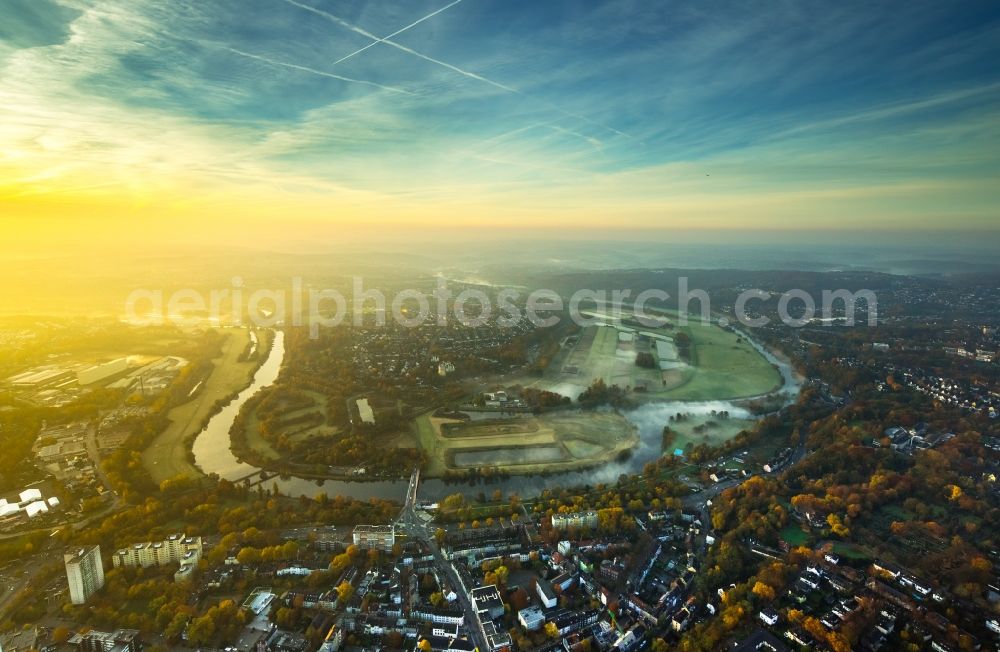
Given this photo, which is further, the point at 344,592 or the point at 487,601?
the point at 344,592

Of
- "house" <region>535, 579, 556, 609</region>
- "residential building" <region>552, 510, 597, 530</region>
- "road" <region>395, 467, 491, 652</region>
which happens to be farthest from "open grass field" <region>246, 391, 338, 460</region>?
"house" <region>535, 579, 556, 609</region>

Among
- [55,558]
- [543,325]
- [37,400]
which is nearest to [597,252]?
[543,325]

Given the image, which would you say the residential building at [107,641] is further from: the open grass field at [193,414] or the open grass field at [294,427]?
the open grass field at [294,427]

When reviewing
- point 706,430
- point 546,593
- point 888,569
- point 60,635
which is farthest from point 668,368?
point 60,635

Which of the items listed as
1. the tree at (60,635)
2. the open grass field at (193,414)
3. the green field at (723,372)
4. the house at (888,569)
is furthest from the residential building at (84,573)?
the green field at (723,372)

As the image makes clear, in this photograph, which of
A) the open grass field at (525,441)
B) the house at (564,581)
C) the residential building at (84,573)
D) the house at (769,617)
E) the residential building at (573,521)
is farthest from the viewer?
the open grass field at (525,441)

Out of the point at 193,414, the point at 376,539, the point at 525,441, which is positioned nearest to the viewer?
the point at 376,539

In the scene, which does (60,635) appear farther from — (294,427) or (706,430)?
(706,430)

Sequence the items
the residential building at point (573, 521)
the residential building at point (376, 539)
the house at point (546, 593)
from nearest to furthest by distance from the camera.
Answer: the house at point (546, 593) → the residential building at point (376, 539) → the residential building at point (573, 521)

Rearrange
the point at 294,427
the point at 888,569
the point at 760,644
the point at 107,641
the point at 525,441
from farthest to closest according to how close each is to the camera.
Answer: the point at 294,427
the point at 525,441
the point at 888,569
the point at 760,644
the point at 107,641
